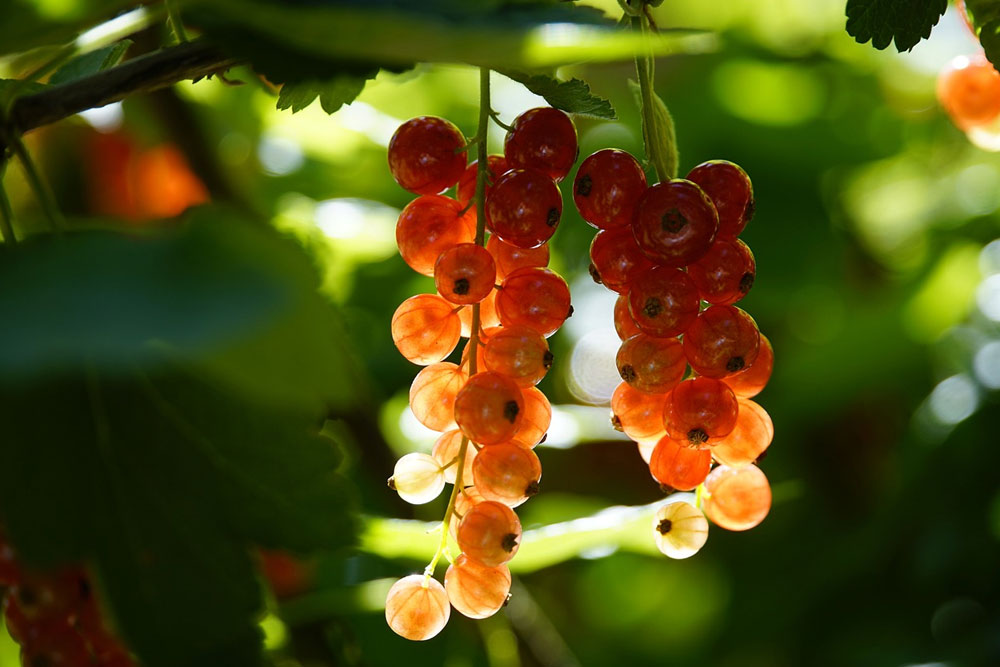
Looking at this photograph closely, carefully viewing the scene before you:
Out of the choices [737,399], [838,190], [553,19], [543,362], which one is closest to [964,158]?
[838,190]

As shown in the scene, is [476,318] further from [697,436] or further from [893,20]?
[893,20]

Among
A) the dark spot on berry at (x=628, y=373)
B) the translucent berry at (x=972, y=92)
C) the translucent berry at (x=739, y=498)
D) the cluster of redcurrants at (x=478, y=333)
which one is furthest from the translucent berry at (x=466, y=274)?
the translucent berry at (x=972, y=92)

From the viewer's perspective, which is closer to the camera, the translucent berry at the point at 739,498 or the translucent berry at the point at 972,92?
the translucent berry at the point at 739,498

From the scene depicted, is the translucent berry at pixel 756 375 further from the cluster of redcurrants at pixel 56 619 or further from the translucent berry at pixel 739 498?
the cluster of redcurrants at pixel 56 619

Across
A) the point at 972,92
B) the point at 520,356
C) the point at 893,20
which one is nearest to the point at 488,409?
the point at 520,356

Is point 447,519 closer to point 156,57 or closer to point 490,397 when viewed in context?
point 490,397

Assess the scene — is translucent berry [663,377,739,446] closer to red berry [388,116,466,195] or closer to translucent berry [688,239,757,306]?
translucent berry [688,239,757,306]

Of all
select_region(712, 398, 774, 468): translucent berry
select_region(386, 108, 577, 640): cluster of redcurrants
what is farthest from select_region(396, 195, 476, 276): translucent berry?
select_region(712, 398, 774, 468): translucent berry
